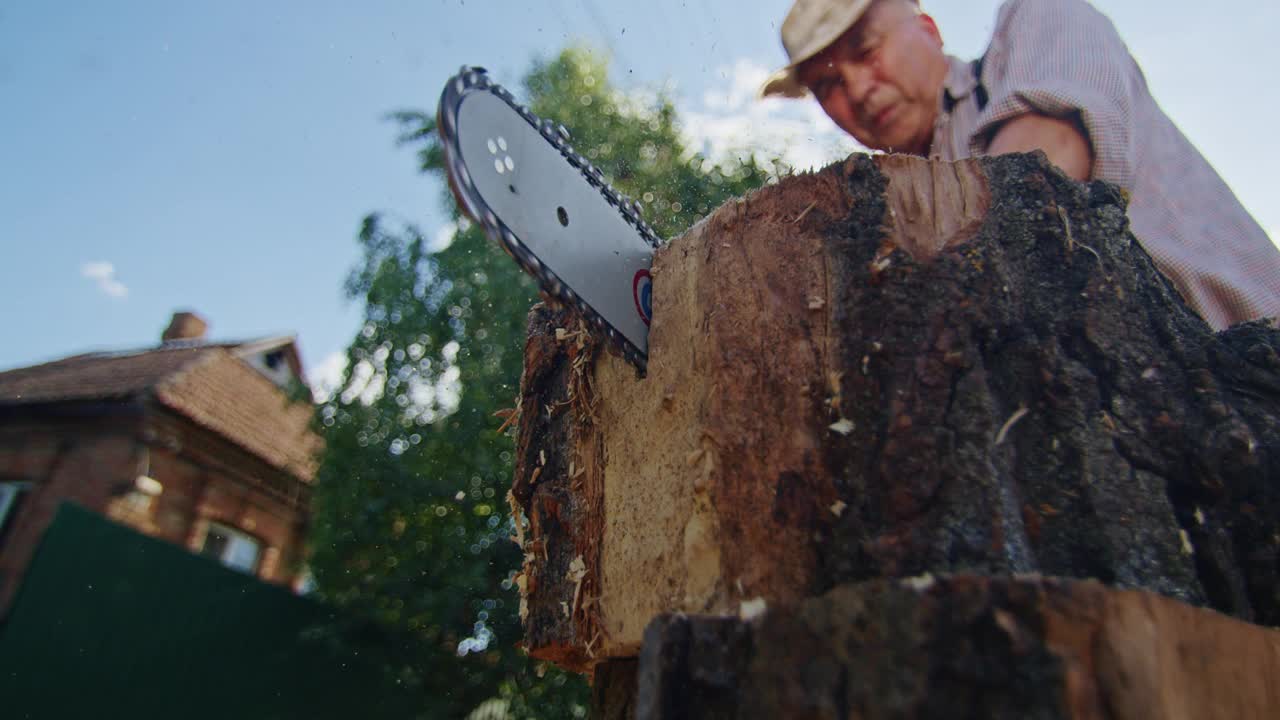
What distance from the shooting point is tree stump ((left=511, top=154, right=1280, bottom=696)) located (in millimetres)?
933

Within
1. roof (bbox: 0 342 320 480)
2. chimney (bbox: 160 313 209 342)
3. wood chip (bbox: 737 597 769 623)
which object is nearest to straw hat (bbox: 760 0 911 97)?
wood chip (bbox: 737 597 769 623)

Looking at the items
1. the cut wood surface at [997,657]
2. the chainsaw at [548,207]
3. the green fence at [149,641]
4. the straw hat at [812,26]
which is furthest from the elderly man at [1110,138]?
the green fence at [149,641]

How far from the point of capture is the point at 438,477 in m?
6.49

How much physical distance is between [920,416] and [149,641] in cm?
738

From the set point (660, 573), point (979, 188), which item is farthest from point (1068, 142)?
point (660, 573)

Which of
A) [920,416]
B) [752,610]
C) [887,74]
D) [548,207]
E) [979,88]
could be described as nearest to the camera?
[752,610]

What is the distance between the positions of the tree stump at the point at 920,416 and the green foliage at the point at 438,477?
4.45 meters

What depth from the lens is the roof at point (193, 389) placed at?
9.72 m

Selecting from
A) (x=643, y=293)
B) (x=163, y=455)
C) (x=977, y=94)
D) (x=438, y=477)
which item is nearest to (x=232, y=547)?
(x=163, y=455)

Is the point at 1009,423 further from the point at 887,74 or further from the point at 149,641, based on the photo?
the point at 149,641

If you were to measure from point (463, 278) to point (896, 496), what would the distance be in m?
7.11

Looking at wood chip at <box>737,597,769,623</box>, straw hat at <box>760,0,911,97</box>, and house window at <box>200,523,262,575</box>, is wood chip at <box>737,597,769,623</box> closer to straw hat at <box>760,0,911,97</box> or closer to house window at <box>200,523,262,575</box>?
straw hat at <box>760,0,911,97</box>

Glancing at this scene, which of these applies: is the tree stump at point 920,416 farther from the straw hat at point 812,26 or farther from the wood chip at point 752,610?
the straw hat at point 812,26

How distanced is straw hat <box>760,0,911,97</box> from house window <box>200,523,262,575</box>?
10.4 m
